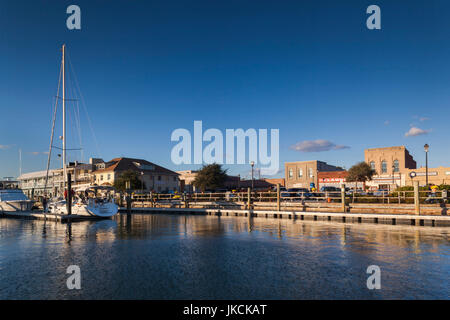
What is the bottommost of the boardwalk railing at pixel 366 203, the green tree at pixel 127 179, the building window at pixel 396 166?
the boardwalk railing at pixel 366 203

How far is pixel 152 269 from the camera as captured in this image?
12156 mm

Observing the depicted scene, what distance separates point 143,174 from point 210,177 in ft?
51.4

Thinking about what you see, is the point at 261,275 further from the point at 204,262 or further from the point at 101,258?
the point at 101,258

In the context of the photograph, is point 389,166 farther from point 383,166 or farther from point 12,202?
point 12,202

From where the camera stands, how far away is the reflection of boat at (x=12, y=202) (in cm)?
4224

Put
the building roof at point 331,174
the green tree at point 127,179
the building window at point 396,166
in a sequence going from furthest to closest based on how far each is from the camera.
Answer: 1. the building roof at point 331,174
2. the building window at point 396,166
3. the green tree at point 127,179

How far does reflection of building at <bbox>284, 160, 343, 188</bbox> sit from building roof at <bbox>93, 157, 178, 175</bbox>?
29849 millimetres

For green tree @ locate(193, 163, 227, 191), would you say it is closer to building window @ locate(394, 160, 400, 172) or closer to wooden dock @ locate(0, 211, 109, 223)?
building window @ locate(394, 160, 400, 172)

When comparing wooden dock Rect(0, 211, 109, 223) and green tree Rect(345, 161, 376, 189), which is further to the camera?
green tree Rect(345, 161, 376, 189)

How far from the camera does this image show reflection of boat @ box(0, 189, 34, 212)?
42.2 m

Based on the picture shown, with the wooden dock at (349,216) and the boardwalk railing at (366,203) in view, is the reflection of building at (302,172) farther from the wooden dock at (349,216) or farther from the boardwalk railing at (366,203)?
the wooden dock at (349,216)

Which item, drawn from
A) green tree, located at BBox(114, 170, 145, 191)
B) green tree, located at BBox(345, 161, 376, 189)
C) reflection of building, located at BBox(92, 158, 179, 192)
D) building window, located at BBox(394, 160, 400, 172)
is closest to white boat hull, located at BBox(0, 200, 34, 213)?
green tree, located at BBox(114, 170, 145, 191)

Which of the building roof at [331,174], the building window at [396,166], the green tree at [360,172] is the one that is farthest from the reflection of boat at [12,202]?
the building window at [396,166]
